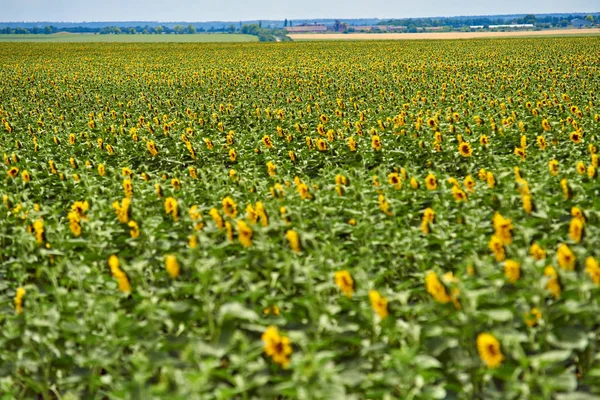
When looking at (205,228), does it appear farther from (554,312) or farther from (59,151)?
(59,151)

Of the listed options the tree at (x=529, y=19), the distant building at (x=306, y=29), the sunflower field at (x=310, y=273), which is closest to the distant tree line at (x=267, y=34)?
the distant building at (x=306, y=29)

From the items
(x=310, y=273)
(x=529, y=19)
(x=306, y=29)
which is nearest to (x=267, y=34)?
(x=306, y=29)

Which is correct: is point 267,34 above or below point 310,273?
above

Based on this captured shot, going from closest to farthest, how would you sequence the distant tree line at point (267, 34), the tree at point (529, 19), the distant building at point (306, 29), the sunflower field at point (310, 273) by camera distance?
the sunflower field at point (310, 273), the distant tree line at point (267, 34), the distant building at point (306, 29), the tree at point (529, 19)

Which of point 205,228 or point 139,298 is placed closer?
point 139,298

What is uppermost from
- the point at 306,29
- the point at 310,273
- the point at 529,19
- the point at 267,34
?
the point at 529,19

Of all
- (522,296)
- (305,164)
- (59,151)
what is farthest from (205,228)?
(59,151)

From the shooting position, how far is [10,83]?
23203 mm

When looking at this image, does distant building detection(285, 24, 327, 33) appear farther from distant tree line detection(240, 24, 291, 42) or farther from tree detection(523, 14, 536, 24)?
tree detection(523, 14, 536, 24)

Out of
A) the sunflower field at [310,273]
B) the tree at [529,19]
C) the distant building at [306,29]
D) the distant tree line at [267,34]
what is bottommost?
the sunflower field at [310,273]

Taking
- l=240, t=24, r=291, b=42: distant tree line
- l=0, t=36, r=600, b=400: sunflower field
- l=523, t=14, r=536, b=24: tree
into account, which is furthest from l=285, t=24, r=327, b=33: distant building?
l=0, t=36, r=600, b=400: sunflower field

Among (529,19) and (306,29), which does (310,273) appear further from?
(529,19)

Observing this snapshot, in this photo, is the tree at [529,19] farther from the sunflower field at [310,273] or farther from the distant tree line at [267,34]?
the sunflower field at [310,273]

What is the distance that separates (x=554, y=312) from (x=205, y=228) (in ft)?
8.14
